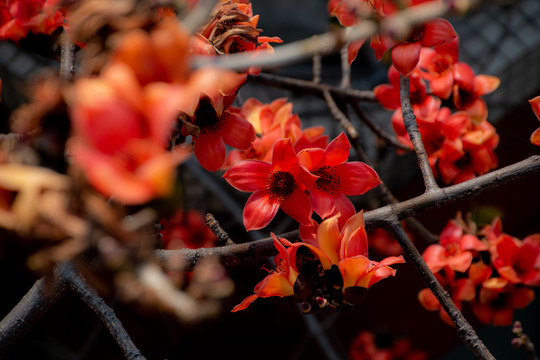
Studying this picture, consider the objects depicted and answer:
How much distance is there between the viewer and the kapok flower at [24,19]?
49 centimetres

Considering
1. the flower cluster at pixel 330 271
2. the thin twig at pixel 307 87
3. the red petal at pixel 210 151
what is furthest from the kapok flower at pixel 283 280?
the thin twig at pixel 307 87

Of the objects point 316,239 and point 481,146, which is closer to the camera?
point 316,239

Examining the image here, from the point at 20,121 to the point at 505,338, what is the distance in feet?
4.19

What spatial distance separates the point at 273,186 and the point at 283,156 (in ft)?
0.11

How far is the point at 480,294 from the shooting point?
1.70 ft

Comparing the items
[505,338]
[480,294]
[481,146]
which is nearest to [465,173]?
[481,146]

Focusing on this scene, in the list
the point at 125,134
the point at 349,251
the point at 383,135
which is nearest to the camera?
the point at 125,134

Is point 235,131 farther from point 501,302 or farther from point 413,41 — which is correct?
point 501,302

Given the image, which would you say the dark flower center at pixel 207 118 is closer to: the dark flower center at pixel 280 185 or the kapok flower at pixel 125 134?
the dark flower center at pixel 280 185

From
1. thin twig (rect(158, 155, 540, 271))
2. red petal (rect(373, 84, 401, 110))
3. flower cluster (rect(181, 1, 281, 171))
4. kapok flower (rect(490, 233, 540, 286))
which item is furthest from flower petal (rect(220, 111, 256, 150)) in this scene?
kapok flower (rect(490, 233, 540, 286))

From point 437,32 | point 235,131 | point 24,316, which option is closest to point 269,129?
point 235,131

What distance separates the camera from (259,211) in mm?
402

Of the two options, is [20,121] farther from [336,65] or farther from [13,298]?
[336,65]

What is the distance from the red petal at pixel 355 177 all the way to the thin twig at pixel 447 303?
42 millimetres
